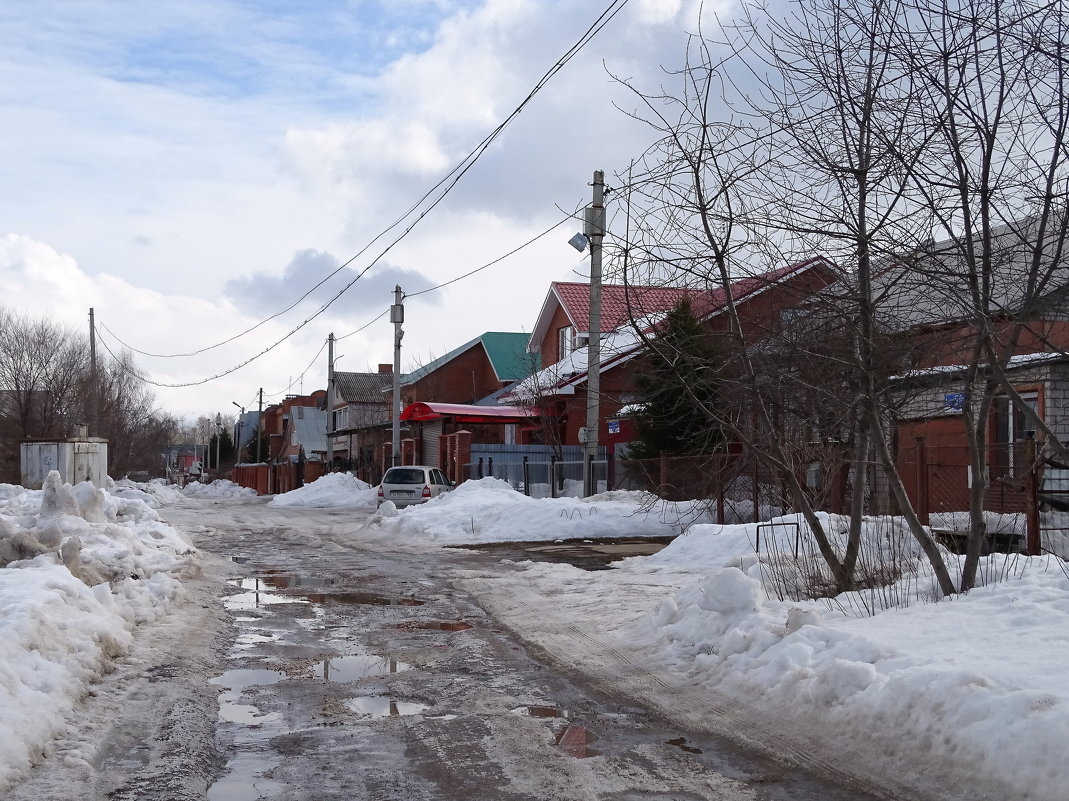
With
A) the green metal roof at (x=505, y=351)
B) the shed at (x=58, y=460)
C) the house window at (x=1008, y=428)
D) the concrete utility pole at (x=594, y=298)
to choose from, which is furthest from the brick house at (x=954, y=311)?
the green metal roof at (x=505, y=351)

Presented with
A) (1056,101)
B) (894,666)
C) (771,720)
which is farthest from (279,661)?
(1056,101)

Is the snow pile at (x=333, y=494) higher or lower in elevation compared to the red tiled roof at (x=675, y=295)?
lower

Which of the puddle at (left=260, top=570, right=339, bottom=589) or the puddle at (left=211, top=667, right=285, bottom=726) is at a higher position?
the puddle at (left=260, top=570, right=339, bottom=589)

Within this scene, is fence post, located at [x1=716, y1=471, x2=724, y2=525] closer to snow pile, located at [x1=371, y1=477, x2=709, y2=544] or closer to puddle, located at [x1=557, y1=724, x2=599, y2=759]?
snow pile, located at [x1=371, y1=477, x2=709, y2=544]

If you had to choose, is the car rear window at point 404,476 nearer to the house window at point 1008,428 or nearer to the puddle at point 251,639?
the house window at point 1008,428

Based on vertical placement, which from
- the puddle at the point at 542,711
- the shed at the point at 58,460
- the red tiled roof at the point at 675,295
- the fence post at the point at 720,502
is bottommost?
the puddle at the point at 542,711

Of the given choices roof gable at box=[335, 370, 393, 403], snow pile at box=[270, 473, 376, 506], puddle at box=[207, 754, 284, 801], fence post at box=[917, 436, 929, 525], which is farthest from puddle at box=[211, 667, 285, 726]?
roof gable at box=[335, 370, 393, 403]

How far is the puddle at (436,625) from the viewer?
9.65 m

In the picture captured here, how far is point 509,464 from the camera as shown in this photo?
108 feet

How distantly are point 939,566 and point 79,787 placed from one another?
5.88 meters

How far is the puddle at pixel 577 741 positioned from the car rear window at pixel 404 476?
2388 cm

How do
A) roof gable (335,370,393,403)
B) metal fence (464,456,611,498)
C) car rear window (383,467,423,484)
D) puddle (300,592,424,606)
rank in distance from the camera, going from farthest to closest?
roof gable (335,370,393,403) < car rear window (383,467,423,484) < metal fence (464,456,611,498) < puddle (300,592,424,606)

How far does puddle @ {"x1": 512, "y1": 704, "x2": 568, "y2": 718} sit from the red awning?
2945 centimetres

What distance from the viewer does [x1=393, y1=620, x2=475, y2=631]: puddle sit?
965 centimetres
